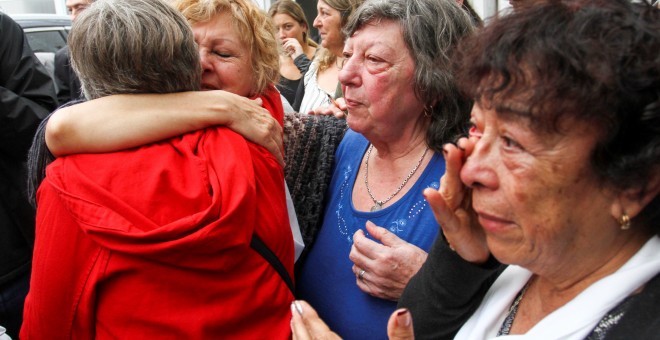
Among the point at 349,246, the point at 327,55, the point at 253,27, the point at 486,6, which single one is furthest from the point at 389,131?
the point at 486,6

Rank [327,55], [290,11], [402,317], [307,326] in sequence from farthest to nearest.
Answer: [290,11], [327,55], [307,326], [402,317]

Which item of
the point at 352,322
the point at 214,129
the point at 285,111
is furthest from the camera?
the point at 285,111

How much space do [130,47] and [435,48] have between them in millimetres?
931

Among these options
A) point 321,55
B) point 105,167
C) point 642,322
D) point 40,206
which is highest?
point 642,322

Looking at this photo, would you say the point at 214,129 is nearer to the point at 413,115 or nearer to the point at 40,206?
the point at 40,206

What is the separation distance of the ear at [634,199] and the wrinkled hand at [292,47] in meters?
4.59

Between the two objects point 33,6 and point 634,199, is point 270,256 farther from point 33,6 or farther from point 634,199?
point 33,6

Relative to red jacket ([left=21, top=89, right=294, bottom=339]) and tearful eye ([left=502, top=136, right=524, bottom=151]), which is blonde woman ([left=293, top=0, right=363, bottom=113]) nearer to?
red jacket ([left=21, top=89, right=294, bottom=339])

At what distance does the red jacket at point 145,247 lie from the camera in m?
1.46

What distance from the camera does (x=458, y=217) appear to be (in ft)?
4.48

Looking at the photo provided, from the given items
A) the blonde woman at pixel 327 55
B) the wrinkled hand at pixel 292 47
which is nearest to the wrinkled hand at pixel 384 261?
the blonde woman at pixel 327 55

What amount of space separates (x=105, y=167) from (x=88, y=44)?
318mm

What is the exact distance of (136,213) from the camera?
1467mm

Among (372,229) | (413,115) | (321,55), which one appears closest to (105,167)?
(372,229)
